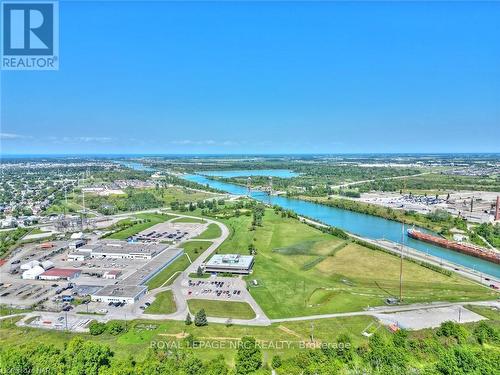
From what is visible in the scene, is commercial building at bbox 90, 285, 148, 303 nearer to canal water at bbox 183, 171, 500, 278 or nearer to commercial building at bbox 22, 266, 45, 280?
commercial building at bbox 22, 266, 45, 280

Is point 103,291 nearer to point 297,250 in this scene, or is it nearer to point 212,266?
point 212,266

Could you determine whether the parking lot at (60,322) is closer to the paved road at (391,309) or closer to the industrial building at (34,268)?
the industrial building at (34,268)

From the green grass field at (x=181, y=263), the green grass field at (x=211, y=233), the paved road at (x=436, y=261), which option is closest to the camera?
the green grass field at (x=181, y=263)

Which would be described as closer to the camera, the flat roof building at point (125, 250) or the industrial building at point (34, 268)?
the industrial building at point (34, 268)

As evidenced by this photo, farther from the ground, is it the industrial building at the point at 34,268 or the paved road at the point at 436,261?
the paved road at the point at 436,261

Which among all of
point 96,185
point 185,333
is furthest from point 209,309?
point 96,185

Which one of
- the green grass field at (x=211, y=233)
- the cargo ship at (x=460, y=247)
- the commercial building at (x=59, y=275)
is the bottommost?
the commercial building at (x=59, y=275)

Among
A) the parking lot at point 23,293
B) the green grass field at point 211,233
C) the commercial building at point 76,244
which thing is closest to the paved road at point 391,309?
the parking lot at point 23,293
